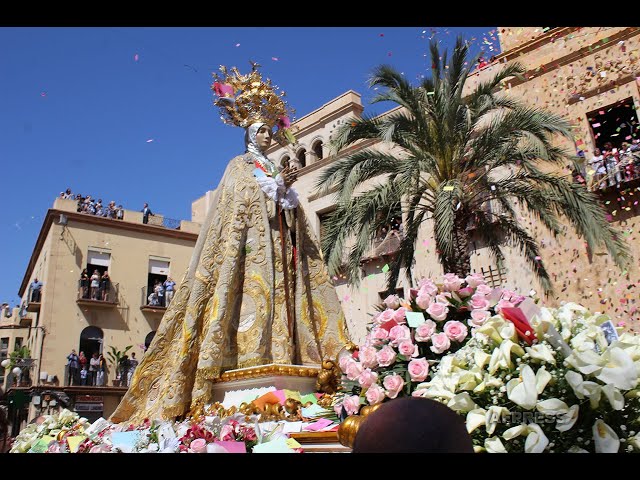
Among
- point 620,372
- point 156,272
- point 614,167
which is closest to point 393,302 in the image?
point 620,372

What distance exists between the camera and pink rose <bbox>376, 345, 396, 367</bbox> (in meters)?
3.21

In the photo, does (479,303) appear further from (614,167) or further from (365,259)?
(365,259)

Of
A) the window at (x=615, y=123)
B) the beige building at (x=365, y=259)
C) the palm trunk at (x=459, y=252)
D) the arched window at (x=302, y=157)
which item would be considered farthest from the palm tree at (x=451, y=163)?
the arched window at (x=302, y=157)

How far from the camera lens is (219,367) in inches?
202

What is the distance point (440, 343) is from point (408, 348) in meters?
0.18

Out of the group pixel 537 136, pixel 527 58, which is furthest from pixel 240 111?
pixel 527 58

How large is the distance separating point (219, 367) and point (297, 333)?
89cm

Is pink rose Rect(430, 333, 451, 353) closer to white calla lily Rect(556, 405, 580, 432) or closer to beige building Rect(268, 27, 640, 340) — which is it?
white calla lily Rect(556, 405, 580, 432)

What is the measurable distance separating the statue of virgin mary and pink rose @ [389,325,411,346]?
2117 mm

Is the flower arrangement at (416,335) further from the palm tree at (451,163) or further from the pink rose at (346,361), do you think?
the palm tree at (451,163)

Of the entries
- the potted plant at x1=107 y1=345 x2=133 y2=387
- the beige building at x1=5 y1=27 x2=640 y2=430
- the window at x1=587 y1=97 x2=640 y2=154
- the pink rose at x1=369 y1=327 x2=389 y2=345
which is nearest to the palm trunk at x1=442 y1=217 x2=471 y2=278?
the beige building at x1=5 y1=27 x2=640 y2=430

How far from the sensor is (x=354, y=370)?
3336 mm
